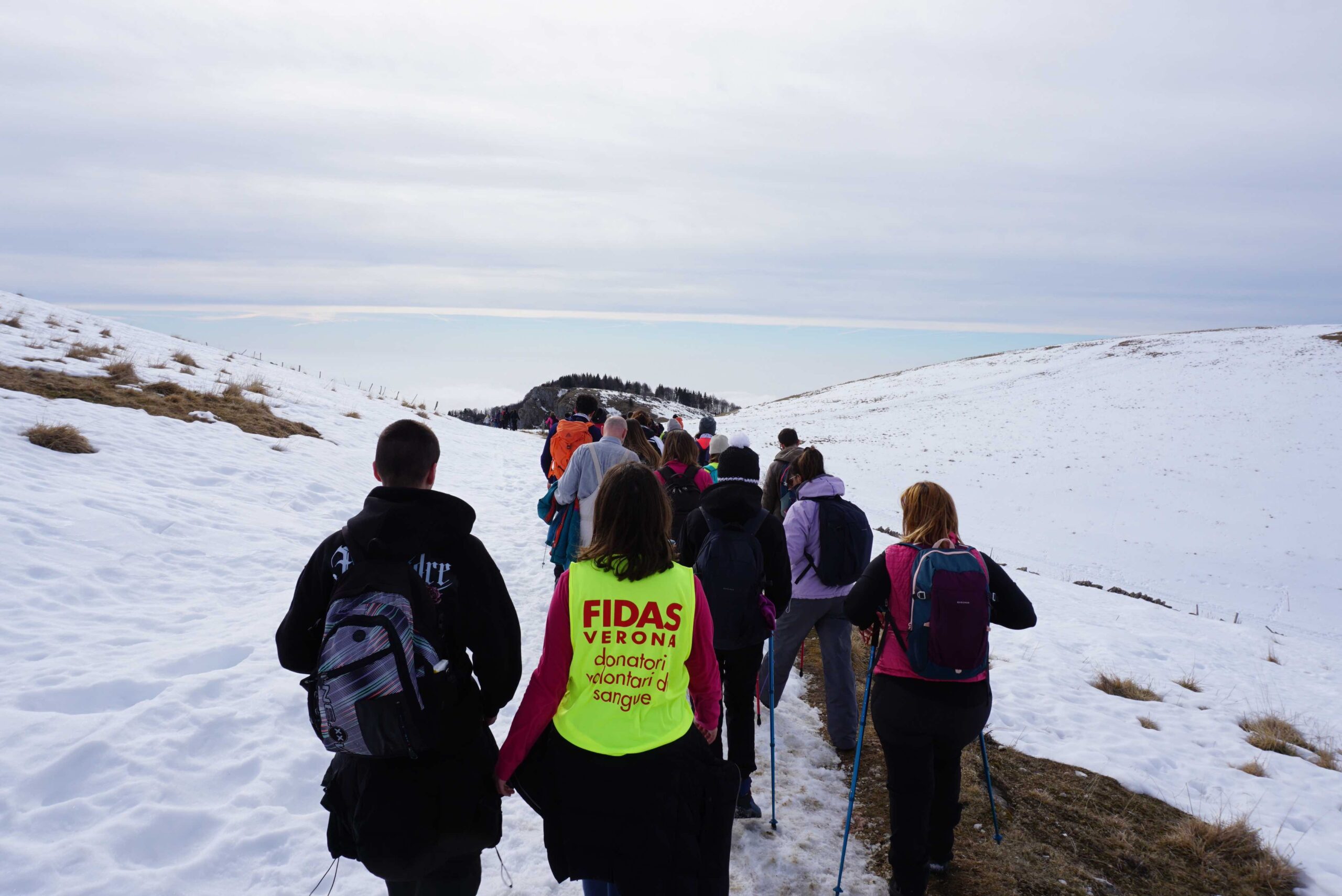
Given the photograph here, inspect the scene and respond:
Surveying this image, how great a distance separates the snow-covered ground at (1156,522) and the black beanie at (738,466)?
3.86m

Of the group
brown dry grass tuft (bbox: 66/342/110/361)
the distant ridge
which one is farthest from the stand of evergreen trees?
brown dry grass tuft (bbox: 66/342/110/361)

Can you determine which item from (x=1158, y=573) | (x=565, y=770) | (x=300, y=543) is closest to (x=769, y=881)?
(x=565, y=770)

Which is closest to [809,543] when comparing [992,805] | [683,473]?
[683,473]

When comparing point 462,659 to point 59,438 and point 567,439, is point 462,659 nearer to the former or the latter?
point 567,439

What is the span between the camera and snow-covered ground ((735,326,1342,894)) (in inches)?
246

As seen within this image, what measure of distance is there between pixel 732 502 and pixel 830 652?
6.66 feet

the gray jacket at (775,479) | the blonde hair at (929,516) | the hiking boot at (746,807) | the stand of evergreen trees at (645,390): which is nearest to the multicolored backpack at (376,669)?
the blonde hair at (929,516)

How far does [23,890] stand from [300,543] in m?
5.96

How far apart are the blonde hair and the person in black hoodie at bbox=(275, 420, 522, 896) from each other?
234 cm

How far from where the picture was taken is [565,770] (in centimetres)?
264

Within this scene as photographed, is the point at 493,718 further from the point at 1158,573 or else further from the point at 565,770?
the point at 1158,573

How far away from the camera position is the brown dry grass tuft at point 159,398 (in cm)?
1061

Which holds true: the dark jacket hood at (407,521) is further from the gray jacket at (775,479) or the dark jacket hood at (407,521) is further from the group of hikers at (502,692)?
the gray jacket at (775,479)

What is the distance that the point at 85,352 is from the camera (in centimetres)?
1359
